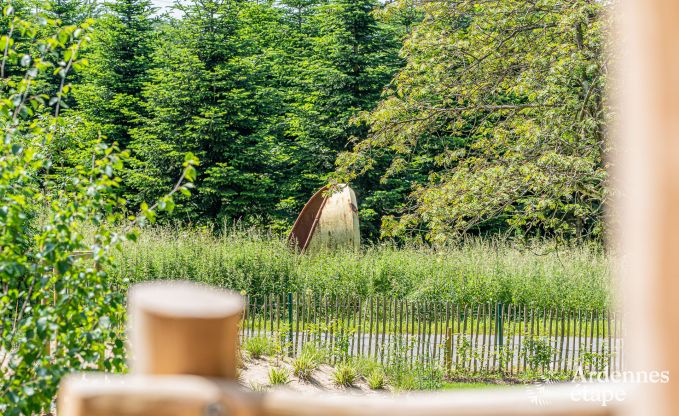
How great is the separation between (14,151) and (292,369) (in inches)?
277

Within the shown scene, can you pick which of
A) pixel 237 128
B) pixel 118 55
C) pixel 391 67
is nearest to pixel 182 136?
pixel 237 128

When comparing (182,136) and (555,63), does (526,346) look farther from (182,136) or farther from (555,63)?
(182,136)

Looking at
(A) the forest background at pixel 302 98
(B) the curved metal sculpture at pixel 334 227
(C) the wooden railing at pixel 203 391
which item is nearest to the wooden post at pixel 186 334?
(C) the wooden railing at pixel 203 391

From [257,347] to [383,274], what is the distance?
501 cm

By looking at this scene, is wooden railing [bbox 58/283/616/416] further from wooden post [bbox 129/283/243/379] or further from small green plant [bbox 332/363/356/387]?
small green plant [bbox 332/363/356/387]

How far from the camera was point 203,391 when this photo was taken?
0.91 m

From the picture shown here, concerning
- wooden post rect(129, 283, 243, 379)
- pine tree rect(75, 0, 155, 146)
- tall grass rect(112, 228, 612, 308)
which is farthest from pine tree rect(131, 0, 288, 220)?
wooden post rect(129, 283, 243, 379)

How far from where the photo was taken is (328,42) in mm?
29266

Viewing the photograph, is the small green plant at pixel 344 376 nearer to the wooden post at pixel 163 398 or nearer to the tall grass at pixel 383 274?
the tall grass at pixel 383 274

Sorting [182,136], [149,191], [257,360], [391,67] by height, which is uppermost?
[391,67]

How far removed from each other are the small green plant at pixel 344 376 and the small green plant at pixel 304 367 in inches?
13.2

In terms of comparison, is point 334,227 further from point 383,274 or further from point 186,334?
point 186,334

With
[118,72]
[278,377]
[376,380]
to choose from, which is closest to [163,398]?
[278,377]

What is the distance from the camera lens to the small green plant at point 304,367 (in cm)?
995
